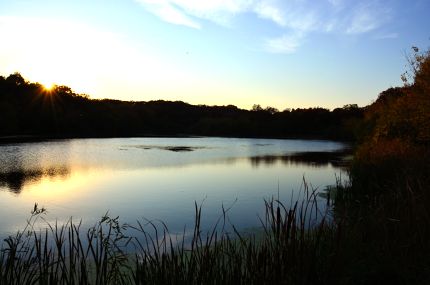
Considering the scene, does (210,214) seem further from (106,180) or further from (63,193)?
(106,180)

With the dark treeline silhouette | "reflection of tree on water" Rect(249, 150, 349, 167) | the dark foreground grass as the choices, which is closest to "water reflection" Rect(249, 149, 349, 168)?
"reflection of tree on water" Rect(249, 150, 349, 167)

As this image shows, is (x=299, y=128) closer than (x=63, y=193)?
No

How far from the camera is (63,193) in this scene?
56.5 feet

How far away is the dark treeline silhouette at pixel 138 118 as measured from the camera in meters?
75.2

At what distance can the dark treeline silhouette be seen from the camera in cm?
7525

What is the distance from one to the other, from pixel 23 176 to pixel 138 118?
309 feet

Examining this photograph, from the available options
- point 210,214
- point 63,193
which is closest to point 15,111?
point 63,193

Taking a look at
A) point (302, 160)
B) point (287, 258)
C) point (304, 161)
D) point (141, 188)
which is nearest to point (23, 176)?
point (141, 188)

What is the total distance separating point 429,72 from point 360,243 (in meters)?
15.6

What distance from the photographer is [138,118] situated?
4530 inches

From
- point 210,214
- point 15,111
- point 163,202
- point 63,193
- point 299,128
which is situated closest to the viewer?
point 210,214

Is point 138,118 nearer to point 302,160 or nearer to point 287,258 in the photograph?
point 302,160

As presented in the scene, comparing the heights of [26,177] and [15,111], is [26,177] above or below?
below

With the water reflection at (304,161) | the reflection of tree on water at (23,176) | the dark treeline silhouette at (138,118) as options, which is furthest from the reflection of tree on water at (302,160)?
the dark treeline silhouette at (138,118)
